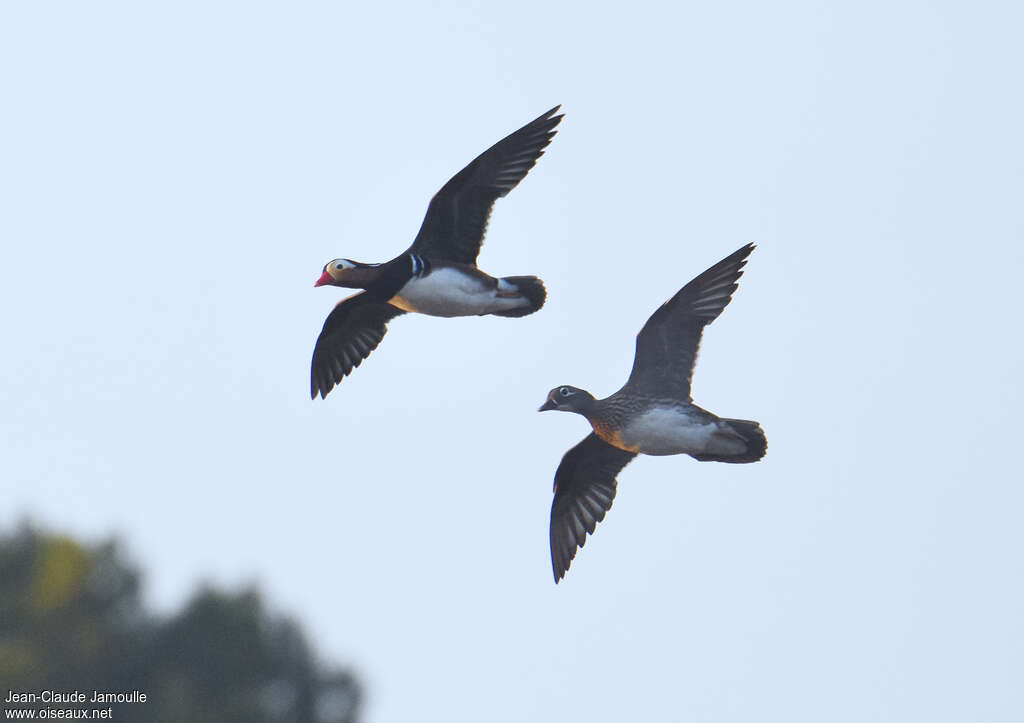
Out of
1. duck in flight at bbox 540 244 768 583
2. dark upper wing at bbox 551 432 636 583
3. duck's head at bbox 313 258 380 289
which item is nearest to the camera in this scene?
duck in flight at bbox 540 244 768 583

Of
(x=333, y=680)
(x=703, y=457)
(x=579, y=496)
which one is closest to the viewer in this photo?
(x=703, y=457)

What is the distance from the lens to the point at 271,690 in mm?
35625

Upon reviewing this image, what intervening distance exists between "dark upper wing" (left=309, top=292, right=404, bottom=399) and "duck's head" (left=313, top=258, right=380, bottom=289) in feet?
3.00

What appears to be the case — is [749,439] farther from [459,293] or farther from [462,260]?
[462,260]

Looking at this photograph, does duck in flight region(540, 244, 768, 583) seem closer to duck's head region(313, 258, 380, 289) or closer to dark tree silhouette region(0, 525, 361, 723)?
duck's head region(313, 258, 380, 289)

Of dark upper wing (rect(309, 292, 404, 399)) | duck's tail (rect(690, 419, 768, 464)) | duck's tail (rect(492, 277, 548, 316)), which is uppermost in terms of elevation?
dark upper wing (rect(309, 292, 404, 399))

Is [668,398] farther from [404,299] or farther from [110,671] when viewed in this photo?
[110,671]

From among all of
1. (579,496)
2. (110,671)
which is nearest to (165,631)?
(110,671)

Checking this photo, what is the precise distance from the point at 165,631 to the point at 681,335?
882 inches

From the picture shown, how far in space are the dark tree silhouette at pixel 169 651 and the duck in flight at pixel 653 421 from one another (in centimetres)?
1940

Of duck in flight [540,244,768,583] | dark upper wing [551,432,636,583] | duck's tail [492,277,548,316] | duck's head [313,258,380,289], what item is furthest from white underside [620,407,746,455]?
duck's head [313,258,380,289]

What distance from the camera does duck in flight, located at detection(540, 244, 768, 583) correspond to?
15.2m

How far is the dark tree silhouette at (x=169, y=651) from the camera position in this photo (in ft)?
115

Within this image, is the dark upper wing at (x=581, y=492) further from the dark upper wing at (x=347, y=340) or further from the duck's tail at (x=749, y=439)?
the dark upper wing at (x=347, y=340)
